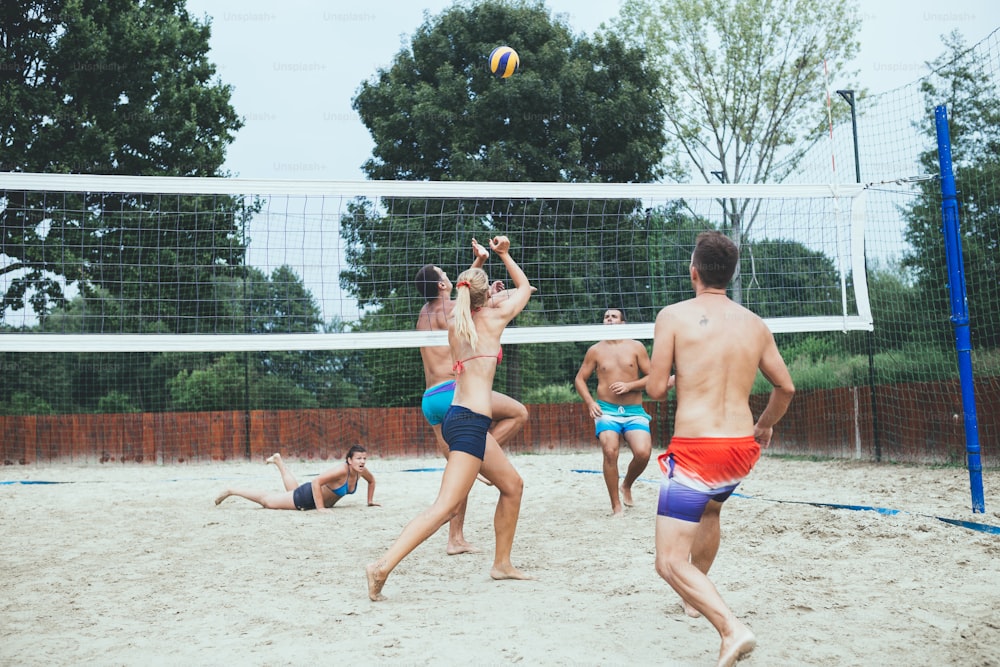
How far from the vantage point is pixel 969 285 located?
39.1ft

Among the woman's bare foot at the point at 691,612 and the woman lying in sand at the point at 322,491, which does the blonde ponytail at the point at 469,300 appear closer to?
the woman's bare foot at the point at 691,612

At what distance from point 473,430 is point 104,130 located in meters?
14.4

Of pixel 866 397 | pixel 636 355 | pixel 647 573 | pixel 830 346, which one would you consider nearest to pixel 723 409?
pixel 647 573

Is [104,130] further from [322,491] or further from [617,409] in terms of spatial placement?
[617,409]

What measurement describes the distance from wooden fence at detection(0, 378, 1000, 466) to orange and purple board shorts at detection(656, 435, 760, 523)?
30.5 feet

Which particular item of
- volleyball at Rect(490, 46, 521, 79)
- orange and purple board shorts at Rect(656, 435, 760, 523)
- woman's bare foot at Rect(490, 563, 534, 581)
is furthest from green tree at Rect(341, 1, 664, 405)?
orange and purple board shorts at Rect(656, 435, 760, 523)

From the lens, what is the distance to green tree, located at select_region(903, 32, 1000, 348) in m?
11.3

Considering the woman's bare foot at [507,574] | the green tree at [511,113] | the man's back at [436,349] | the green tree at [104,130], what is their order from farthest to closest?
the green tree at [511,113]
the green tree at [104,130]
the man's back at [436,349]
the woman's bare foot at [507,574]

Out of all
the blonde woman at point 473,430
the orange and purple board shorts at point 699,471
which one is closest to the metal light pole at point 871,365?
the blonde woman at point 473,430

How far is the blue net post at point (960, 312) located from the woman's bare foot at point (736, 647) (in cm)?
393

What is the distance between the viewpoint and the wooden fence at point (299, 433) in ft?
42.3

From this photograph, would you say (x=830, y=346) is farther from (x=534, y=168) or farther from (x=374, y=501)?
(x=374, y=501)

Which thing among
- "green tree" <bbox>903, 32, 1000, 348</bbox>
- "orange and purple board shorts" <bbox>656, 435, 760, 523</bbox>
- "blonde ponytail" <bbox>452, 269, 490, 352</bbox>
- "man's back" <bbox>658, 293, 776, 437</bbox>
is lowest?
"orange and purple board shorts" <bbox>656, 435, 760, 523</bbox>

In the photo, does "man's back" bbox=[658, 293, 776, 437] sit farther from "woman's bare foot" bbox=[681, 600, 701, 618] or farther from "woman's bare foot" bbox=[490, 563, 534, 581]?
"woman's bare foot" bbox=[490, 563, 534, 581]
